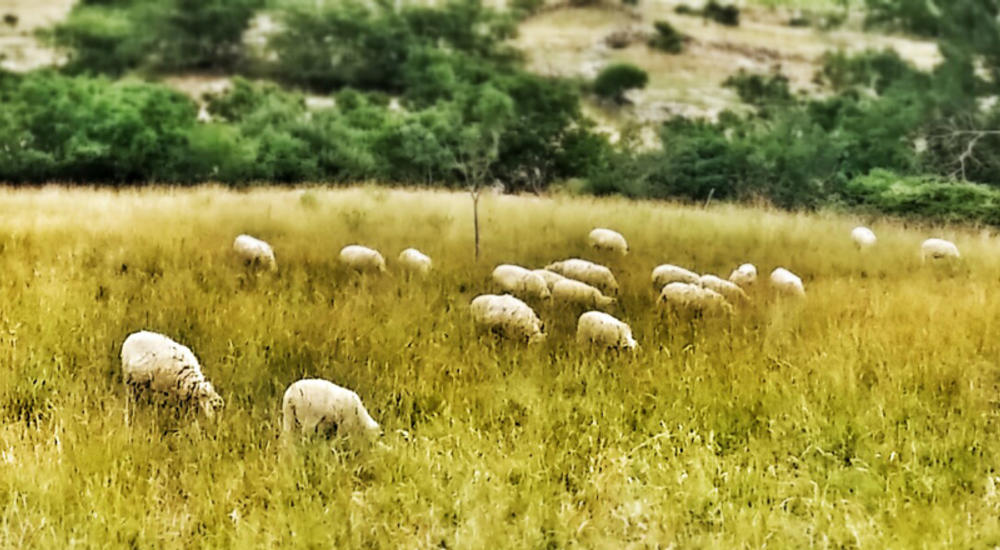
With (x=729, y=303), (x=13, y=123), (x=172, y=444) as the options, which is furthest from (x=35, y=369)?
(x=13, y=123)

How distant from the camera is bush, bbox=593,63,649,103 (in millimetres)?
13766

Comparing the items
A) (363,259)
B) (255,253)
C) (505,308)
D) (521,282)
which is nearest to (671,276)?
(521,282)

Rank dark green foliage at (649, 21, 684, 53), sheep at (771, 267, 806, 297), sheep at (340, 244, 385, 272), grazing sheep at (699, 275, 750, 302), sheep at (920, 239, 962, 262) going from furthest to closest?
dark green foliage at (649, 21, 684, 53)
sheep at (920, 239, 962, 262)
sheep at (340, 244, 385, 272)
sheep at (771, 267, 806, 297)
grazing sheep at (699, 275, 750, 302)

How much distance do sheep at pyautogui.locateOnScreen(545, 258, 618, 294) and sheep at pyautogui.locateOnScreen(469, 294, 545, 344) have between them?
56.8 inches

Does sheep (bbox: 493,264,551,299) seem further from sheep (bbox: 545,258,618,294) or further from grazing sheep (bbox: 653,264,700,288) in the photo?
grazing sheep (bbox: 653,264,700,288)

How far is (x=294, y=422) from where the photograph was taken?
317cm

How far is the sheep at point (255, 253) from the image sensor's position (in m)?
6.30

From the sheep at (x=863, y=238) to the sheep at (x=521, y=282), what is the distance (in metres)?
3.76

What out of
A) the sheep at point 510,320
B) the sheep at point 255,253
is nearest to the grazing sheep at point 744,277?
the sheep at point 510,320

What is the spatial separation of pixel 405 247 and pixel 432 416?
3.81 m

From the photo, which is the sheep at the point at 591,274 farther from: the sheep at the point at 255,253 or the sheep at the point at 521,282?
the sheep at the point at 255,253

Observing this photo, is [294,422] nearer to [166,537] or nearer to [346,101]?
[166,537]

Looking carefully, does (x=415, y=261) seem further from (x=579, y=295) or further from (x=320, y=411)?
(x=320, y=411)

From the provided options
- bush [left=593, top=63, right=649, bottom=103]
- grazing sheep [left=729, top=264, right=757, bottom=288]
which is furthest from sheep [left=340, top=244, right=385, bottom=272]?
bush [left=593, top=63, right=649, bottom=103]
